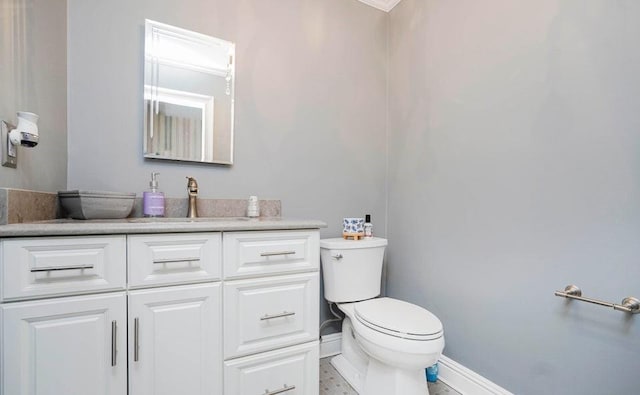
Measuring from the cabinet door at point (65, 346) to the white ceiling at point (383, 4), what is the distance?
224 centimetres

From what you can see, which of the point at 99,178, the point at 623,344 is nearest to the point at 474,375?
the point at 623,344

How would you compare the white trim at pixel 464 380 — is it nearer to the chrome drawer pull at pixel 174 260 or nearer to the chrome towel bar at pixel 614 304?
the chrome towel bar at pixel 614 304

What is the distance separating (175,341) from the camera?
0.93 metres

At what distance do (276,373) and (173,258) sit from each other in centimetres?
63

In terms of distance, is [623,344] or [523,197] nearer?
[623,344]

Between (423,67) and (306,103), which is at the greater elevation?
(423,67)

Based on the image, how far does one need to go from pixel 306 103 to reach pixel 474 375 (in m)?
1.77

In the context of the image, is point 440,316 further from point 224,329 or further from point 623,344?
point 224,329

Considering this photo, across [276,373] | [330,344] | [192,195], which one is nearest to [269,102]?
[192,195]

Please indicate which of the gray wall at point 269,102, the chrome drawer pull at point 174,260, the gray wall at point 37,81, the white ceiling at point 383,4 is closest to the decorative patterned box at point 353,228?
the gray wall at point 269,102

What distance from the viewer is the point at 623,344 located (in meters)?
0.92

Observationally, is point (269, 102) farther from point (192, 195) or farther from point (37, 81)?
point (37, 81)

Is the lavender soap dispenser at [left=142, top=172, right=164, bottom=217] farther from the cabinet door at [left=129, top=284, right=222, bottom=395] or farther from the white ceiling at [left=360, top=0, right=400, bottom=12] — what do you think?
the white ceiling at [left=360, top=0, right=400, bottom=12]

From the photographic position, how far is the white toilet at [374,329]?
110cm
